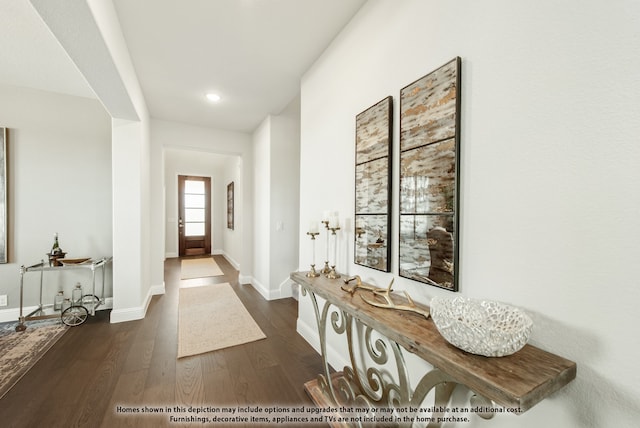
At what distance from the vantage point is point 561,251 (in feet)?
2.65

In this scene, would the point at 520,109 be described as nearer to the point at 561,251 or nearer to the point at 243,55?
the point at 561,251

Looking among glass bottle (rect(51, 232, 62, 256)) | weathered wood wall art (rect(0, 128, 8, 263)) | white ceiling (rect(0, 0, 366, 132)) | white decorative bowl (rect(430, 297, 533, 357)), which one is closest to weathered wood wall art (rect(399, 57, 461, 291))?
white decorative bowl (rect(430, 297, 533, 357))

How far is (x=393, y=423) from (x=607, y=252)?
1.22 meters

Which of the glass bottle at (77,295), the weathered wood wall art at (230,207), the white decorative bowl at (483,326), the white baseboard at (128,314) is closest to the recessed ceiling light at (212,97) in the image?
the white baseboard at (128,314)

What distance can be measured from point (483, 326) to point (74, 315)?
151 inches

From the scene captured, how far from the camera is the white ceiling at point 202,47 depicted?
1.73m

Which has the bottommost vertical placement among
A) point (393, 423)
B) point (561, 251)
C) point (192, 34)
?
point (393, 423)

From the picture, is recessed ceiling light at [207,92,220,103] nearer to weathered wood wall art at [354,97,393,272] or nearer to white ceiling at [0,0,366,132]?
white ceiling at [0,0,366,132]

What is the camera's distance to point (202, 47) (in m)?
2.10

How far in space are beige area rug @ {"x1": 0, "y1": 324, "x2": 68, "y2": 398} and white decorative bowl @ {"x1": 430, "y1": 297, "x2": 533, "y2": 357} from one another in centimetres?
273

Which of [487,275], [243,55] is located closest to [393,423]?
[487,275]

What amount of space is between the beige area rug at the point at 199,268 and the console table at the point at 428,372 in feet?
13.0

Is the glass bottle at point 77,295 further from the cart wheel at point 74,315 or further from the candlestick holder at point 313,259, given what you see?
the candlestick holder at point 313,259

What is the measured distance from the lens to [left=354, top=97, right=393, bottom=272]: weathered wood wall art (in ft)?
4.85
